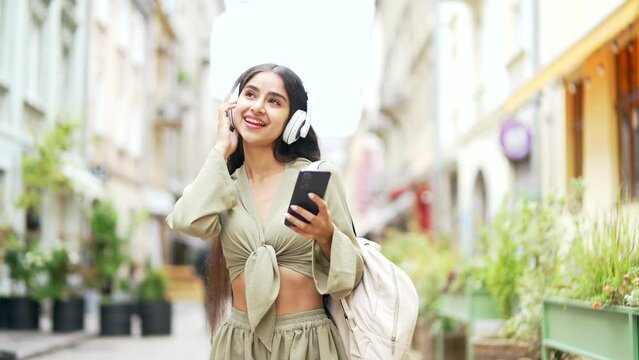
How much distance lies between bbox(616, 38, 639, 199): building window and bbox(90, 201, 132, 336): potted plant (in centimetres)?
749

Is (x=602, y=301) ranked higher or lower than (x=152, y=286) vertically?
higher

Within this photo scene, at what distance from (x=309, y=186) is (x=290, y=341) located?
0.51m

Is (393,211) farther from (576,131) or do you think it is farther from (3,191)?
(576,131)

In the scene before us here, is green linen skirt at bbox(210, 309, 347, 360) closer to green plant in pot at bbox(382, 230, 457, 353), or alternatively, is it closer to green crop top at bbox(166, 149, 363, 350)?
green crop top at bbox(166, 149, 363, 350)

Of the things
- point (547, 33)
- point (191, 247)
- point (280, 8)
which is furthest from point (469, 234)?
point (191, 247)

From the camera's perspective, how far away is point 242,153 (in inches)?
128

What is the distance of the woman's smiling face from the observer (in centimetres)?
302

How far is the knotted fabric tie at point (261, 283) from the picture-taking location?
9.43 ft

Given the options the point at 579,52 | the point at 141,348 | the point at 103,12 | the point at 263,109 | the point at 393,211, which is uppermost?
the point at 103,12

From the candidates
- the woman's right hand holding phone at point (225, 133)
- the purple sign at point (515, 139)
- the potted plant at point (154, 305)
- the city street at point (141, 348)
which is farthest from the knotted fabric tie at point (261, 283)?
the potted plant at point (154, 305)

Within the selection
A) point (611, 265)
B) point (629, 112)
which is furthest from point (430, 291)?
point (611, 265)

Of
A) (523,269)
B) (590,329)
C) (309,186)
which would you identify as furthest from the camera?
(523,269)

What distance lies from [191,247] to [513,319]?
111ft

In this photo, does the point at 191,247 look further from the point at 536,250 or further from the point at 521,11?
the point at 536,250
